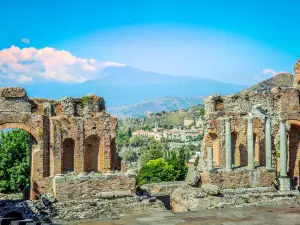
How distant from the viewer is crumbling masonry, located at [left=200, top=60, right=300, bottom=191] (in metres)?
23.3

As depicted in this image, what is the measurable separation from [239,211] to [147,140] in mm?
131140

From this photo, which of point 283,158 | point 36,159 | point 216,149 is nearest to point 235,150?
point 216,149

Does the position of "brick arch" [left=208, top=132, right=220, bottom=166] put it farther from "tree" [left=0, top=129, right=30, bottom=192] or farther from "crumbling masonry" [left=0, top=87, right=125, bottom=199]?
"tree" [left=0, top=129, right=30, bottom=192]

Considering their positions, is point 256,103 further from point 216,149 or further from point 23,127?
point 23,127

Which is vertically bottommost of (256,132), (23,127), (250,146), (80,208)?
(80,208)

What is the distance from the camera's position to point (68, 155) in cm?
2547

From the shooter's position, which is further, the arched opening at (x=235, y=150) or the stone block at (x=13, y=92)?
the arched opening at (x=235, y=150)

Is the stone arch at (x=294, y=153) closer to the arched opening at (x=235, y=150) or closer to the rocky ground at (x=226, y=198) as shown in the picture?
the arched opening at (x=235, y=150)

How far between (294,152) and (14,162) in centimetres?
2350

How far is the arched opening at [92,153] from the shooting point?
26.0 metres

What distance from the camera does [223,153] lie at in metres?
25.3

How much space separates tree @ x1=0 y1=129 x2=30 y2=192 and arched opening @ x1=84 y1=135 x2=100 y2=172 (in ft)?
33.9

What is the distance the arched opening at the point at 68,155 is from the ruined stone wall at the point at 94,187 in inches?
223

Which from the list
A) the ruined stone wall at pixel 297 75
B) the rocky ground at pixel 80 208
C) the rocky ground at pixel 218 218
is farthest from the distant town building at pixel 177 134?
the rocky ground at pixel 218 218
